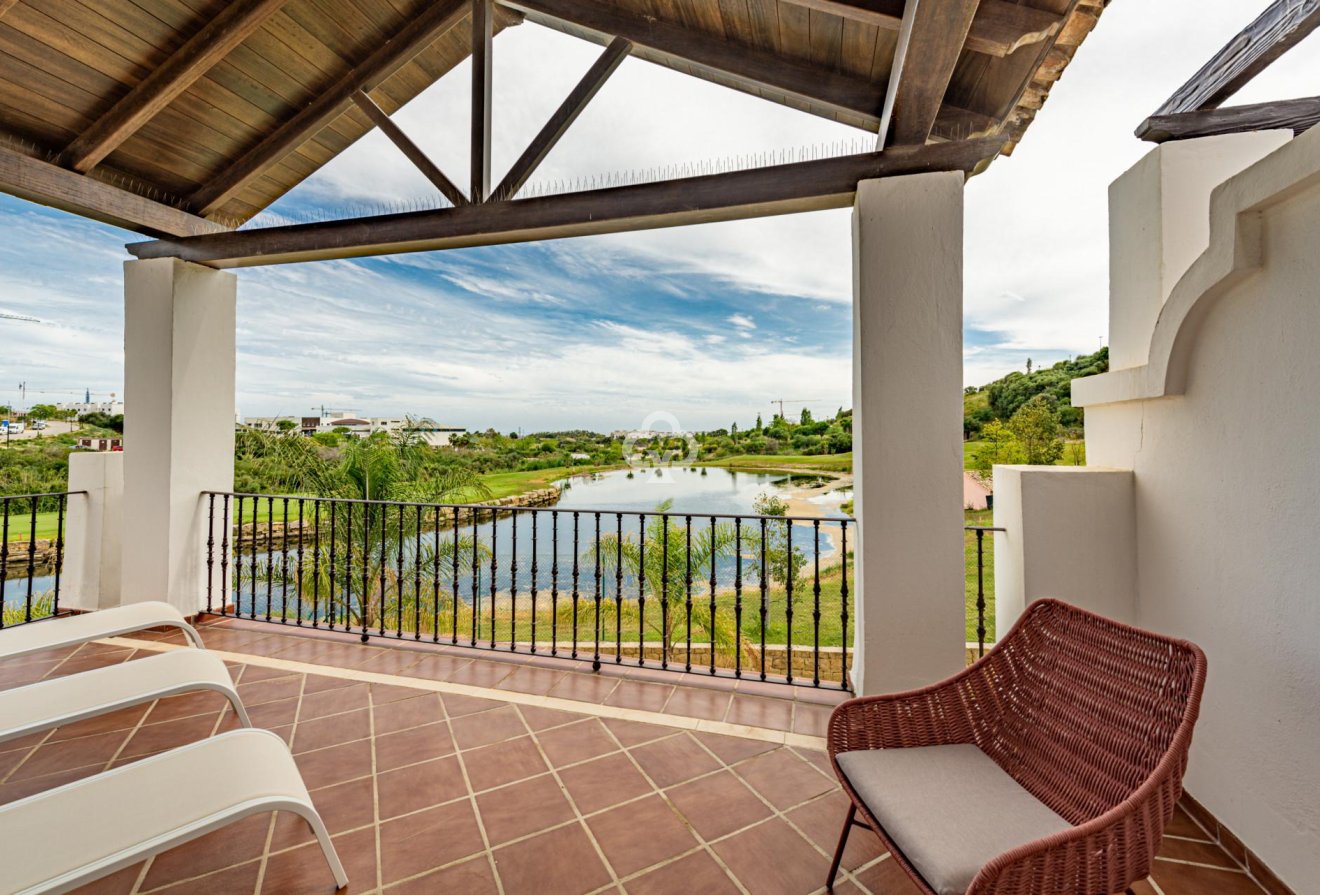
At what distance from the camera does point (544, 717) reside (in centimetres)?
265

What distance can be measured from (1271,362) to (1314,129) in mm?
649

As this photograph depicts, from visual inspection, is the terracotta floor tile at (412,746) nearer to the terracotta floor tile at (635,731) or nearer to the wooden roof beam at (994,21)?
the terracotta floor tile at (635,731)

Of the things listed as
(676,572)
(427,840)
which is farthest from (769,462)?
(427,840)

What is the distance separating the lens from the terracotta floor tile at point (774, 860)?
1636 millimetres

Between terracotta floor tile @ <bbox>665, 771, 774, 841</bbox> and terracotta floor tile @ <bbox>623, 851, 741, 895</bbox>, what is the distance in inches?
5.3

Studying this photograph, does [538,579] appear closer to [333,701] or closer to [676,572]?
[676,572]

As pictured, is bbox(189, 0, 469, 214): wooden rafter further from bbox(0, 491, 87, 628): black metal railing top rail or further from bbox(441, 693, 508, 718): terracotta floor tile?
bbox(441, 693, 508, 718): terracotta floor tile

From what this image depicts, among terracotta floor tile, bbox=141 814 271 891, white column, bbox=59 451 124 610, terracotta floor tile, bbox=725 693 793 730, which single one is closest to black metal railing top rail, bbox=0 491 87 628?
white column, bbox=59 451 124 610

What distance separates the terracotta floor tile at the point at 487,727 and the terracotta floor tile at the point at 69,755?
1437 mm

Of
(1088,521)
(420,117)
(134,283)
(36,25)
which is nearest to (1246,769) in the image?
(1088,521)

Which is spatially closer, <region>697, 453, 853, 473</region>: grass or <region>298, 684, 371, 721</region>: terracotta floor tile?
<region>298, 684, 371, 721</region>: terracotta floor tile

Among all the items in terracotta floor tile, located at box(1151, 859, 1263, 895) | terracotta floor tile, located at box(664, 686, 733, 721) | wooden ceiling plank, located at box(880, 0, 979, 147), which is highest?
wooden ceiling plank, located at box(880, 0, 979, 147)

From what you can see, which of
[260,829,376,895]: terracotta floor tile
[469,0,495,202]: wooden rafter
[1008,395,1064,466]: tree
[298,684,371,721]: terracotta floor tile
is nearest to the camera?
[260,829,376,895]: terracotta floor tile

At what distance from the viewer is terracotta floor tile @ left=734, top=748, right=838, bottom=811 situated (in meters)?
2.06
